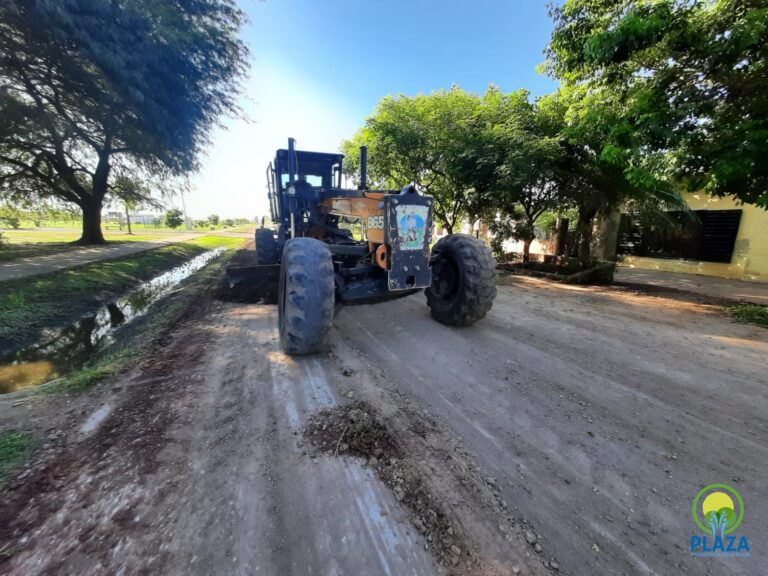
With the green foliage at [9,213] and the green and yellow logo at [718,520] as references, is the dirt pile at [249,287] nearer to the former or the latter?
the green and yellow logo at [718,520]

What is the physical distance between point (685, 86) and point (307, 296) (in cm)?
816

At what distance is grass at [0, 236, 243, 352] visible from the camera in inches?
183

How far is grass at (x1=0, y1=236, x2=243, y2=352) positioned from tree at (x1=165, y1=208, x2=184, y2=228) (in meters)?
40.4

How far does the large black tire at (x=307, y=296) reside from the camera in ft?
10.1

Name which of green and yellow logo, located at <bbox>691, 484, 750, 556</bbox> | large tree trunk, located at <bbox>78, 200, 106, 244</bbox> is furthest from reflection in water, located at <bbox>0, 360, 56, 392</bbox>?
large tree trunk, located at <bbox>78, 200, 106, 244</bbox>

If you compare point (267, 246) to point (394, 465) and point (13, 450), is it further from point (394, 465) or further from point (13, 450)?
point (394, 465)

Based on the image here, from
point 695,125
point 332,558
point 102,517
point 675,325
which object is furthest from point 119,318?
point 695,125

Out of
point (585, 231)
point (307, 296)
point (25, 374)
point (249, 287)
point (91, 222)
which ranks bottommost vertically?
point (25, 374)

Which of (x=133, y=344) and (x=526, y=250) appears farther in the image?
(x=526, y=250)

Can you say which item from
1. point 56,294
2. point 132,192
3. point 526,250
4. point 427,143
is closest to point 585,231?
point 526,250

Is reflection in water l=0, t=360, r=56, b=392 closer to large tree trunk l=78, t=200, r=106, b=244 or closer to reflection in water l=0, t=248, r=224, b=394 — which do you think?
reflection in water l=0, t=248, r=224, b=394

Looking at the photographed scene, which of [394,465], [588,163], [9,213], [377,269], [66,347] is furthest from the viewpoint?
[9,213]

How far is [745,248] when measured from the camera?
412 inches

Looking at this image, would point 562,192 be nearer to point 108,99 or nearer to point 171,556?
point 171,556
